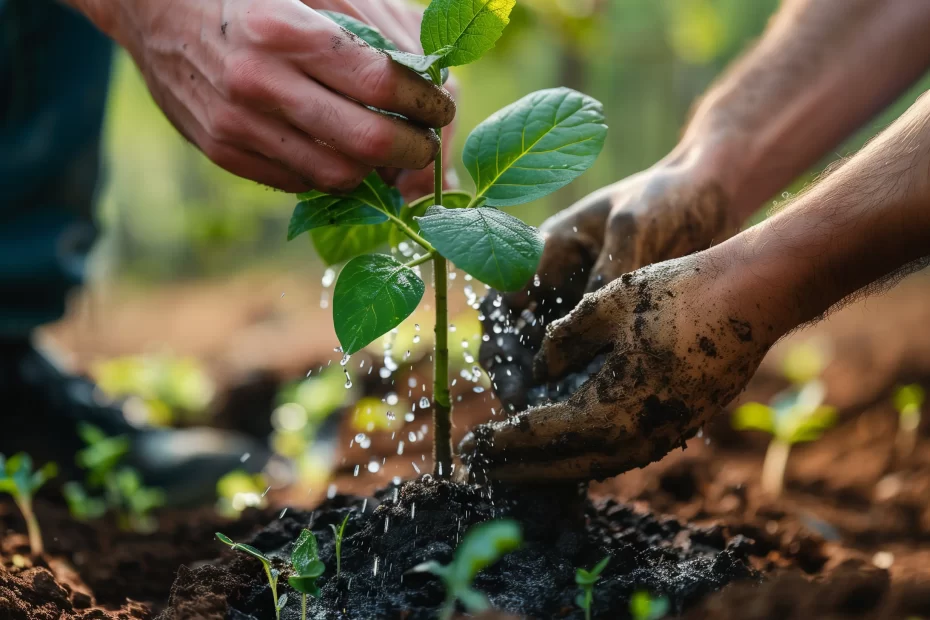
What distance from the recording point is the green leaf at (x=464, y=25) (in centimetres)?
100

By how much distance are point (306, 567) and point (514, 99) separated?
5843mm

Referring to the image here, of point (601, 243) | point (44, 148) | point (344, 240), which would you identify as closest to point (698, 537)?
point (601, 243)

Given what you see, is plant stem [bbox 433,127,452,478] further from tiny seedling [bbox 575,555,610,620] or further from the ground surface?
tiny seedling [bbox 575,555,610,620]

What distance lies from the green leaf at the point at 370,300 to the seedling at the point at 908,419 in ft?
4.97

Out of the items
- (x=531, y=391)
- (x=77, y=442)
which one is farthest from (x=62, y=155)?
(x=531, y=391)

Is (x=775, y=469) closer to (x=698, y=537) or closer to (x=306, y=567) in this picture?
(x=698, y=537)

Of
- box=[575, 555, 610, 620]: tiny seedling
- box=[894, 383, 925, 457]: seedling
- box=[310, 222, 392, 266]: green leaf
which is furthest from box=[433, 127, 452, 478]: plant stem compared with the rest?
box=[894, 383, 925, 457]: seedling

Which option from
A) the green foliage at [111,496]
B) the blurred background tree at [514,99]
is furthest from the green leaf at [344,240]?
the blurred background tree at [514,99]

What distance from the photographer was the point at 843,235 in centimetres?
99

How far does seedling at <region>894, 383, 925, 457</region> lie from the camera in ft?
6.38

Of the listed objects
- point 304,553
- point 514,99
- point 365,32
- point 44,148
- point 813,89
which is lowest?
point 304,553

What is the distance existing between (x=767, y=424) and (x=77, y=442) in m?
2.09

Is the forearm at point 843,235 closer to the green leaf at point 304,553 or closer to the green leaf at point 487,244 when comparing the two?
the green leaf at point 487,244

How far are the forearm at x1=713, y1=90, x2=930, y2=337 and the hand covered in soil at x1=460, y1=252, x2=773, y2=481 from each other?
0.04 metres
